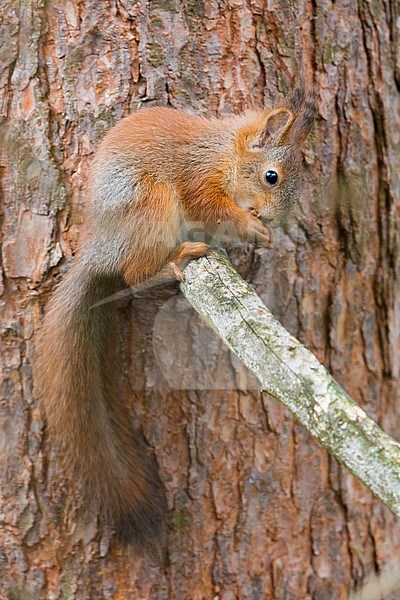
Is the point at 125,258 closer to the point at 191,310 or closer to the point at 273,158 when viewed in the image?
the point at 191,310

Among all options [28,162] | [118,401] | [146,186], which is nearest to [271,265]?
[146,186]

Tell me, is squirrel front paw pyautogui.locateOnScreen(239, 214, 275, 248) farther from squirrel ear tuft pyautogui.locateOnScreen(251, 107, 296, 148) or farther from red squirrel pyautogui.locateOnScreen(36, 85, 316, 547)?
squirrel ear tuft pyautogui.locateOnScreen(251, 107, 296, 148)

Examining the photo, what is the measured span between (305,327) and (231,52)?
62 centimetres

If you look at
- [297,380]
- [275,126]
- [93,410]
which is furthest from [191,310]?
[297,380]

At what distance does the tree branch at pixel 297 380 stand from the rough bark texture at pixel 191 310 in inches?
12.2

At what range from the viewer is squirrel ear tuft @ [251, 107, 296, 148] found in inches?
64.3

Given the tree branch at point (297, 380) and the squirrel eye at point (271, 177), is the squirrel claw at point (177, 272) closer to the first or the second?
the tree branch at point (297, 380)

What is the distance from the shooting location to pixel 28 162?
1586 mm

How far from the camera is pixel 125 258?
1.59 meters

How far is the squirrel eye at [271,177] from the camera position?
1.69m

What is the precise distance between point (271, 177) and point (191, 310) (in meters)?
0.35

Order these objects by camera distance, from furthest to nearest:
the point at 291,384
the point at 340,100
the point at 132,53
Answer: the point at 340,100
the point at 132,53
the point at 291,384

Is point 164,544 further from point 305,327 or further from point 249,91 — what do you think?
point 249,91

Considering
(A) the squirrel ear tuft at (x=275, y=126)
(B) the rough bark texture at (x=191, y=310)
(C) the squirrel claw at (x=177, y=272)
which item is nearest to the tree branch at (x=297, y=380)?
(C) the squirrel claw at (x=177, y=272)
